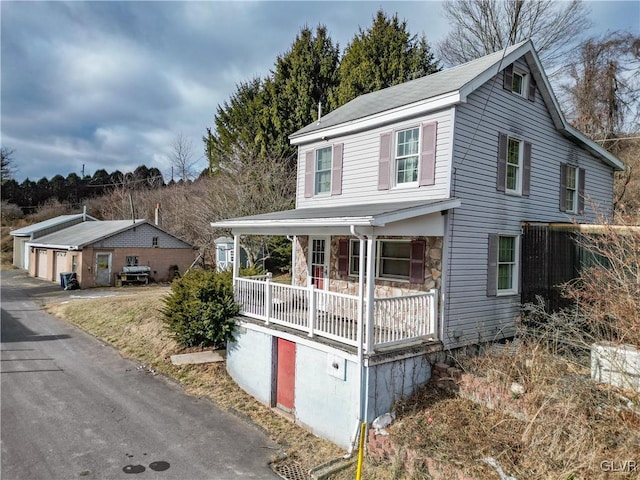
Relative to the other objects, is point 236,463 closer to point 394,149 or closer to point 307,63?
point 394,149

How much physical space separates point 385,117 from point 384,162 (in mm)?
1086

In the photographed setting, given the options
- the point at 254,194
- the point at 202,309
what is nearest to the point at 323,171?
the point at 202,309

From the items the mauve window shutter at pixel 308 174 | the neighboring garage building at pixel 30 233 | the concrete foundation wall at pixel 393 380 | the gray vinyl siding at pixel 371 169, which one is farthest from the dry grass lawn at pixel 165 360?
the neighboring garage building at pixel 30 233

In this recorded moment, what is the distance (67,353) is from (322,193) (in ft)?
32.1

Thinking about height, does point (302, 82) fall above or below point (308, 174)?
above

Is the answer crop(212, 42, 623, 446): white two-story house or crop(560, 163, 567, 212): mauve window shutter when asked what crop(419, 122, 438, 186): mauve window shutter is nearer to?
crop(212, 42, 623, 446): white two-story house

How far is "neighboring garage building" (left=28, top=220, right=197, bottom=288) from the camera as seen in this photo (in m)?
25.5

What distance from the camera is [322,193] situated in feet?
39.5

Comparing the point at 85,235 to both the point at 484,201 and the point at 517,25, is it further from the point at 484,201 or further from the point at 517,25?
the point at 517,25

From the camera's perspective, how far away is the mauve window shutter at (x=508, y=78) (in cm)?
998

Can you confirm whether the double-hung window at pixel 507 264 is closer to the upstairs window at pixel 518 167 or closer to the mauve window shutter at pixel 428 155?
the upstairs window at pixel 518 167

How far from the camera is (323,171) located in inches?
475

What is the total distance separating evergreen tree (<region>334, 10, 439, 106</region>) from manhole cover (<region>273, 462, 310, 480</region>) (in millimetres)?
21818

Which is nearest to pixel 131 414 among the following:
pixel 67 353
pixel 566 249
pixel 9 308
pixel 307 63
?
pixel 67 353
